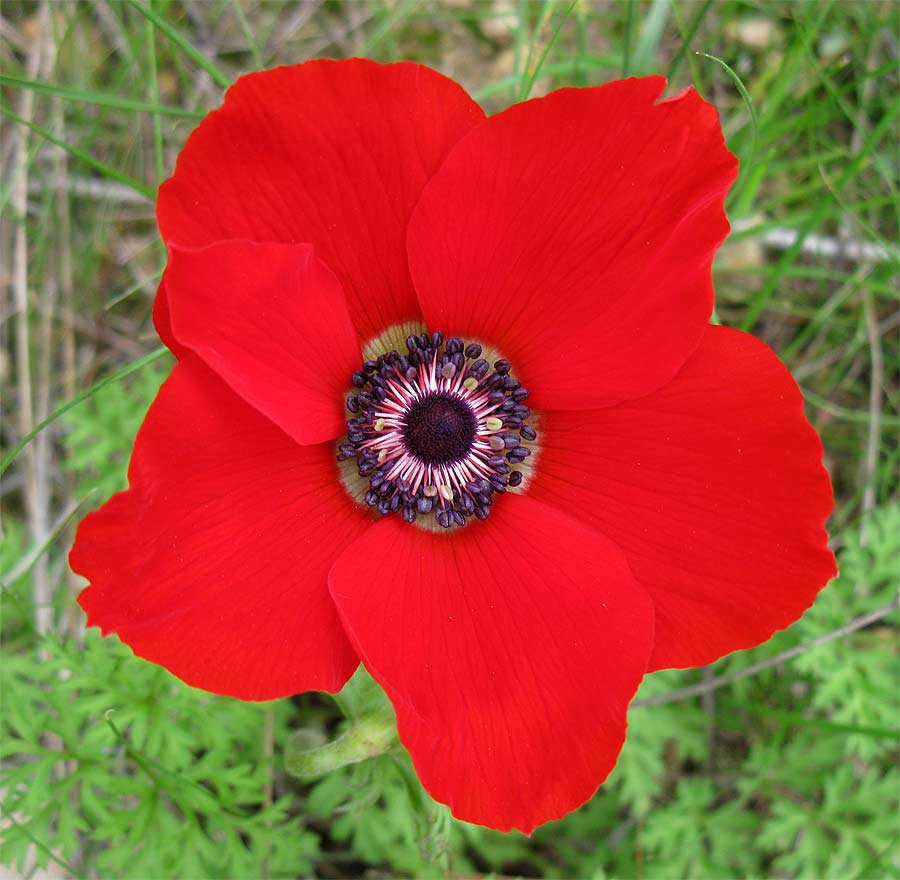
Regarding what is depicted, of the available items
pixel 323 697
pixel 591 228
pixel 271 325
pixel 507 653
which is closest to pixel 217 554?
pixel 271 325

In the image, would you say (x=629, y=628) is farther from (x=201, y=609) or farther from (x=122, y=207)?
(x=122, y=207)

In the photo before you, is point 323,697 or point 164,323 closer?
point 164,323

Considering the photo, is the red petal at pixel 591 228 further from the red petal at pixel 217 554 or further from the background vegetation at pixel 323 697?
the background vegetation at pixel 323 697

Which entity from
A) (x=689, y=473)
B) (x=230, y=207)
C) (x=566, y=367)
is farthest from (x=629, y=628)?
(x=230, y=207)

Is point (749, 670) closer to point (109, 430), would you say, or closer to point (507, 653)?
point (507, 653)

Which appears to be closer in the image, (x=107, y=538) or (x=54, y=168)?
(x=107, y=538)

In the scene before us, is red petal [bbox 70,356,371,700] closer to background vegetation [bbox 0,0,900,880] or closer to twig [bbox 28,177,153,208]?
background vegetation [bbox 0,0,900,880]

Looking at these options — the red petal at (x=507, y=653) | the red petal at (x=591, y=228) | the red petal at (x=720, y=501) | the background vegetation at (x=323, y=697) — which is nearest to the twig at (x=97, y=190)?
the background vegetation at (x=323, y=697)

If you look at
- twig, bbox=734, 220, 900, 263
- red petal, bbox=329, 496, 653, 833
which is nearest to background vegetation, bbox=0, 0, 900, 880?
twig, bbox=734, 220, 900, 263
